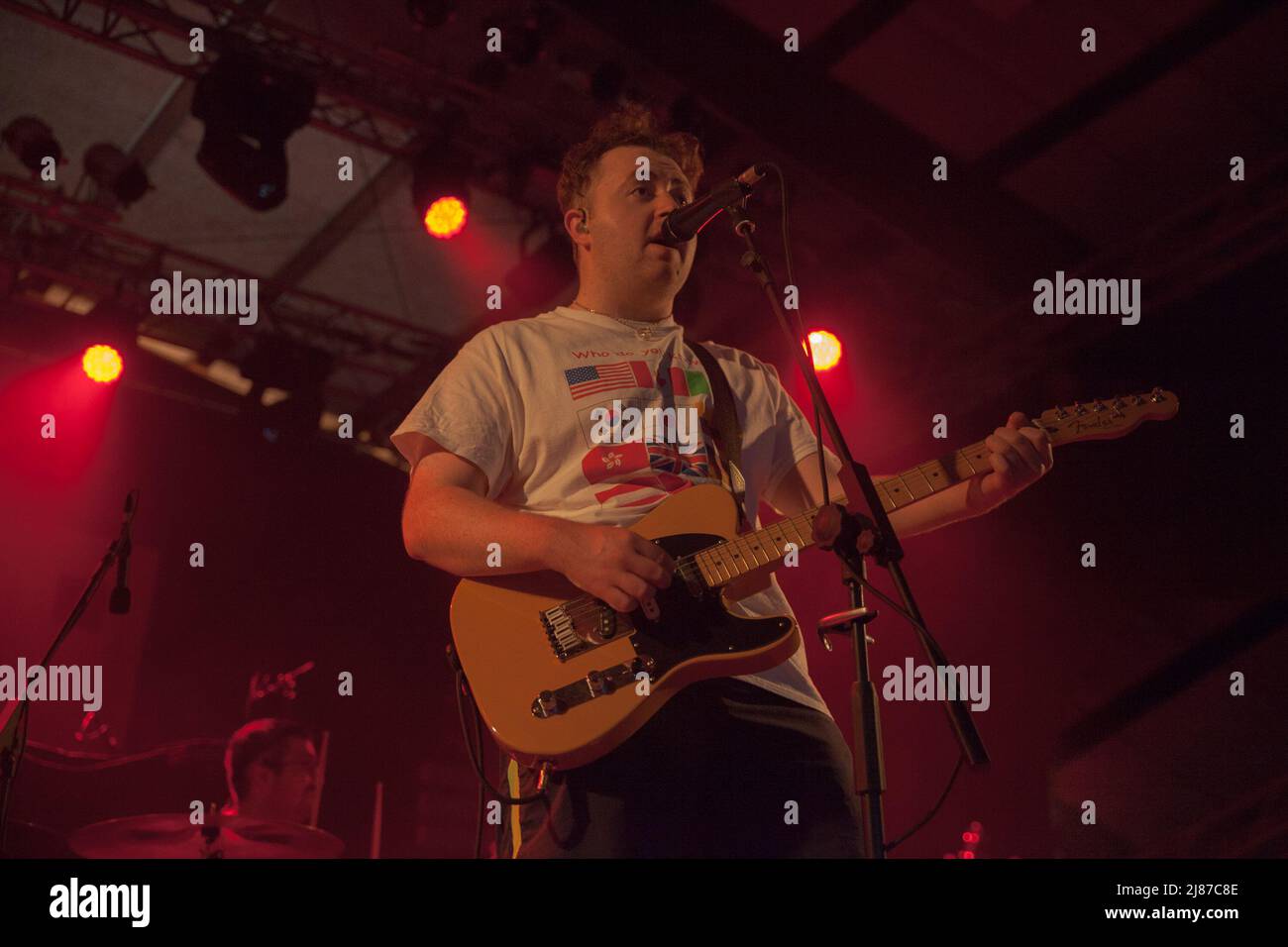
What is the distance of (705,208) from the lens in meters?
2.53

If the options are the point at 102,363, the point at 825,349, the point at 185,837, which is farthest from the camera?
the point at 102,363

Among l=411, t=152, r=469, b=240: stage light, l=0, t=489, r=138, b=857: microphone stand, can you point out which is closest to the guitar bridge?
l=0, t=489, r=138, b=857: microphone stand

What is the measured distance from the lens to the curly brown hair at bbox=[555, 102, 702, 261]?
3.08 metres

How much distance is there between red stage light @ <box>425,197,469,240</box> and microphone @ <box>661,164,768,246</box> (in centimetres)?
434

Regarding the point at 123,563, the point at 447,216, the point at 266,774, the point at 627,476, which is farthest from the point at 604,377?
the point at 447,216

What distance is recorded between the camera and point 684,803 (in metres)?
2.10

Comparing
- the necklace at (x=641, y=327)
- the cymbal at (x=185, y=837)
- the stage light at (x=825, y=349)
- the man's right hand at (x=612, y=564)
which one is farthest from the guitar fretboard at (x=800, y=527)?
the stage light at (x=825, y=349)

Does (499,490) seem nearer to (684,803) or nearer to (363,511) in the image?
(684,803)

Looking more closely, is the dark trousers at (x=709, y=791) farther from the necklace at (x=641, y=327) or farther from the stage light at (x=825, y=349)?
the stage light at (x=825, y=349)

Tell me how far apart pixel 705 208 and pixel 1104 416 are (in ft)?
3.24

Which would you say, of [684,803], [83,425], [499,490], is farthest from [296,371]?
[684,803]

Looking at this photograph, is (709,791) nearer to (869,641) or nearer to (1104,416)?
(869,641)

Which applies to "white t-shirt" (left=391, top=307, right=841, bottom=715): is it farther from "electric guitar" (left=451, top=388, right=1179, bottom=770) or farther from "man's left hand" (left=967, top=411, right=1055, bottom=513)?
"man's left hand" (left=967, top=411, right=1055, bottom=513)
